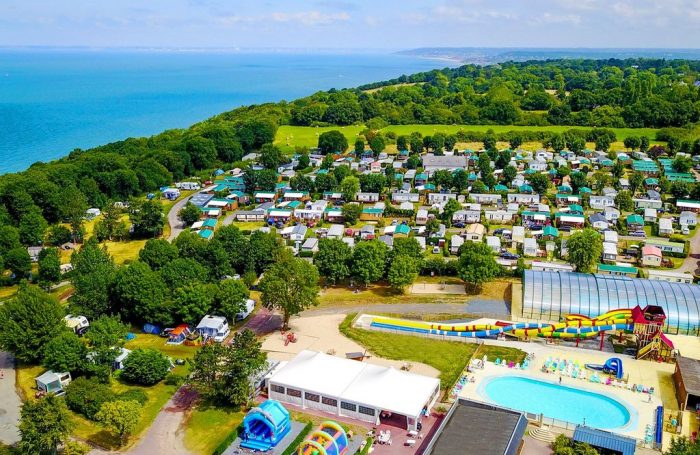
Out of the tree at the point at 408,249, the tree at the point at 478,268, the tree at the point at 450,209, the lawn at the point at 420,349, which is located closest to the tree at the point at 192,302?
the lawn at the point at 420,349

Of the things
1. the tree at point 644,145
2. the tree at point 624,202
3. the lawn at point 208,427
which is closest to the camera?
the lawn at point 208,427

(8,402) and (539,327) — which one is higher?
(539,327)

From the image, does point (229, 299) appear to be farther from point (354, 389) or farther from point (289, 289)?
point (354, 389)

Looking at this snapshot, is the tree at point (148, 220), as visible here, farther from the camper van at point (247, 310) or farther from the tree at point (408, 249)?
the tree at point (408, 249)

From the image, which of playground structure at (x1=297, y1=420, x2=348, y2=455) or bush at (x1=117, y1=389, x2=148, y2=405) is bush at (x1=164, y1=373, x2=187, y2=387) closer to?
bush at (x1=117, y1=389, x2=148, y2=405)

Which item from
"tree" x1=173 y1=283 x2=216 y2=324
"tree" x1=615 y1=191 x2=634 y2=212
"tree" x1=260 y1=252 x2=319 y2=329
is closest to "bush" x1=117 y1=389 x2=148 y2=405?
"tree" x1=173 y1=283 x2=216 y2=324

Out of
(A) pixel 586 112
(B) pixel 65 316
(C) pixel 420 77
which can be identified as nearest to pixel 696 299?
(B) pixel 65 316

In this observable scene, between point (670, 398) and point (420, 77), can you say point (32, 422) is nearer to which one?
point (670, 398)

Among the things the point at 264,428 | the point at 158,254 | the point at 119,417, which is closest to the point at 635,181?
the point at 158,254
